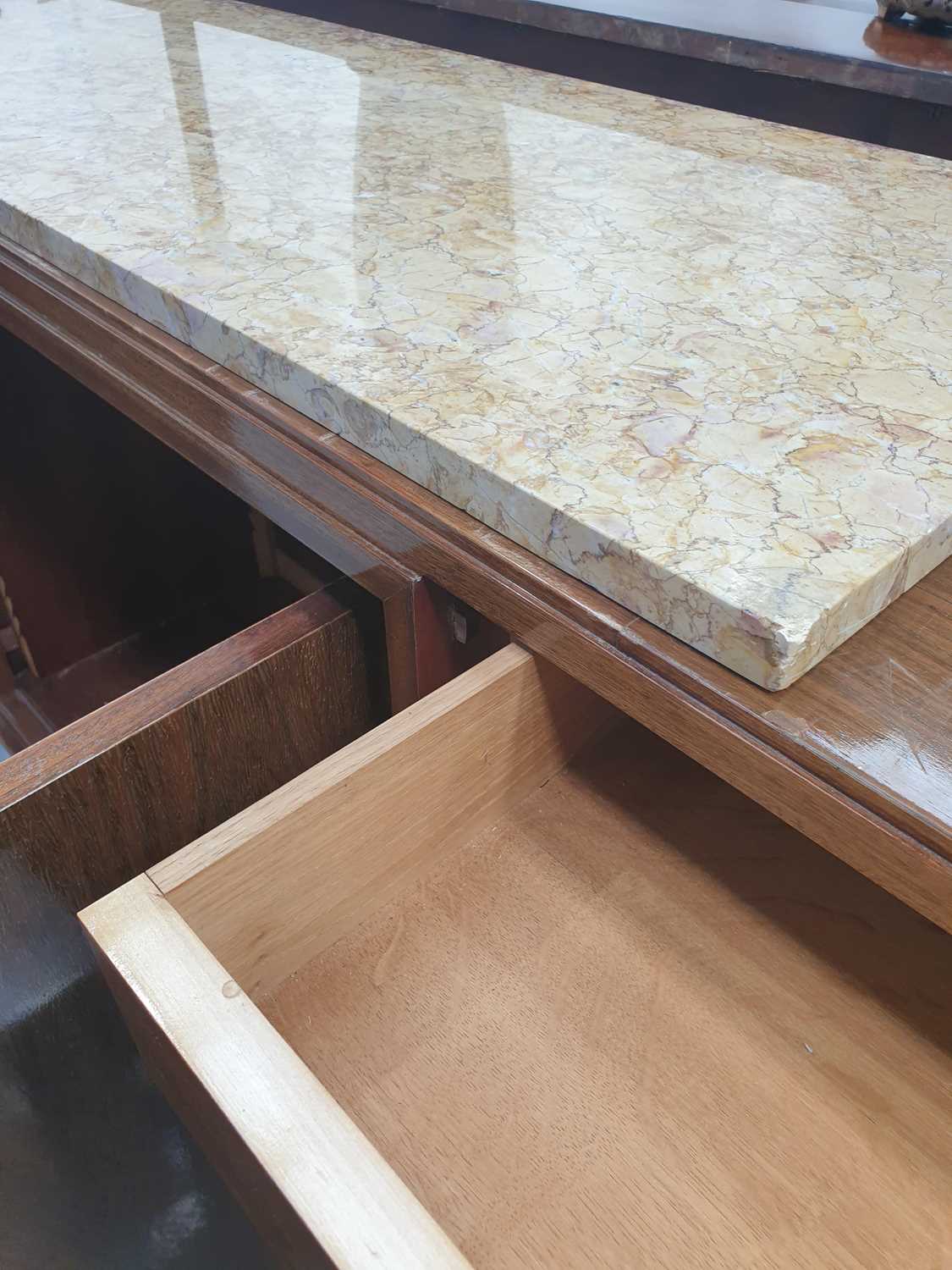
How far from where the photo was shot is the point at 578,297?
0.63 meters

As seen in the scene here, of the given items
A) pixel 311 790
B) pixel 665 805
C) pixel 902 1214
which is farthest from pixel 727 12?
pixel 902 1214

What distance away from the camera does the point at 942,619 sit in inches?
18.1

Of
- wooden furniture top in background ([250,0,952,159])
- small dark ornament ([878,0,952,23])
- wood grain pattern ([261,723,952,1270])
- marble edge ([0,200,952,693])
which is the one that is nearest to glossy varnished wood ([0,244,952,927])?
marble edge ([0,200,952,693])

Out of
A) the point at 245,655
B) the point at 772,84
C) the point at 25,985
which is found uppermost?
the point at 772,84

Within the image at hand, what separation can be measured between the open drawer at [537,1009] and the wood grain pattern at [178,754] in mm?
104

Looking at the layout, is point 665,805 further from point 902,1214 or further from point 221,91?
point 221,91

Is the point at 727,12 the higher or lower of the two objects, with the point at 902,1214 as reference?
higher

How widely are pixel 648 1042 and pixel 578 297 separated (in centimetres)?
45

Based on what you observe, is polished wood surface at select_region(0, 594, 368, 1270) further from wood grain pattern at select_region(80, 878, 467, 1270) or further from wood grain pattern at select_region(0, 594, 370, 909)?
wood grain pattern at select_region(80, 878, 467, 1270)

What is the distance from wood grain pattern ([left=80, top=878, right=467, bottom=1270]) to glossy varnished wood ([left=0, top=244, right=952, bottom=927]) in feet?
0.72

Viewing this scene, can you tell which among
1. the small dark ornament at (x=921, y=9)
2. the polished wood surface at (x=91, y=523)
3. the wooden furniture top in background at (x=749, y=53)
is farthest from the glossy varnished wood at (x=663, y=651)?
the small dark ornament at (x=921, y=9)

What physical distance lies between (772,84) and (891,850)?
1.20 meters

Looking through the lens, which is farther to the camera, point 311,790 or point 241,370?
point 241,370

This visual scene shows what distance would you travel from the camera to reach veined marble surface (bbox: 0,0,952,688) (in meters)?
0.45
